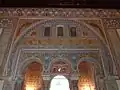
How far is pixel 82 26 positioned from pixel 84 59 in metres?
1.49

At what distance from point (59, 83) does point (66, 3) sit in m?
3.24

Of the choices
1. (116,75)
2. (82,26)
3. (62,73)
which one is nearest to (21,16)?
(82,26)

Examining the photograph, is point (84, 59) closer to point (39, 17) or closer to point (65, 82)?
point (65, 82)

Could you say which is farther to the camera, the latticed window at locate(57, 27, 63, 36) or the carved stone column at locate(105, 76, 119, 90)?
the latticed window at locate(57, 27, 63, 36)

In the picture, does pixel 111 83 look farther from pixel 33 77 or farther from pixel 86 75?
pixel 33 77

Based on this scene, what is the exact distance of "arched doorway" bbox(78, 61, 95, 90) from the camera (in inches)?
267

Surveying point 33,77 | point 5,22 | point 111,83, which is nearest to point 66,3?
point 5,22

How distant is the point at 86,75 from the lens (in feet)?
22.9

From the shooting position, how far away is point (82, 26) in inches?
314

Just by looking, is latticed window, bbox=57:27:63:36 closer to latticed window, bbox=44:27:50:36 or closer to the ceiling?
latticed window, bbox=44:27:50:36

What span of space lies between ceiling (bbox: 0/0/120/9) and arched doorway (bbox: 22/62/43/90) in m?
2.62

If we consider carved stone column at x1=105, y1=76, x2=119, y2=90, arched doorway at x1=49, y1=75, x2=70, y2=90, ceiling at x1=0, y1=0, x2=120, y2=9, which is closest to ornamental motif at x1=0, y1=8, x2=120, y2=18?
ceiling at x1=0, y1=0, x2=120, y2=9

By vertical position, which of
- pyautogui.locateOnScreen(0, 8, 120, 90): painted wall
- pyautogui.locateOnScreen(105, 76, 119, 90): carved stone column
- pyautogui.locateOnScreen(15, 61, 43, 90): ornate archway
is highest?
pyautogui.locateOnScreen(0, 8, 120, 90): painted wall

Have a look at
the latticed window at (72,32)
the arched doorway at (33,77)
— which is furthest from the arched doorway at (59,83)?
the latticed window at (72,32)
